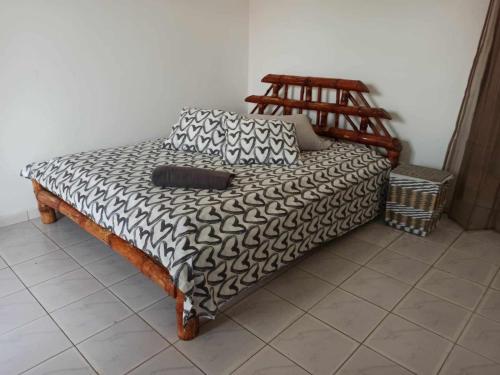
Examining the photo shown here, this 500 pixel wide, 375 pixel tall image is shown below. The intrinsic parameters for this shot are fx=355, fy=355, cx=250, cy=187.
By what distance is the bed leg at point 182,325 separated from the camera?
59.5 inches

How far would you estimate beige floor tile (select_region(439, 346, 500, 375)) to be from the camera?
1425 millimetres

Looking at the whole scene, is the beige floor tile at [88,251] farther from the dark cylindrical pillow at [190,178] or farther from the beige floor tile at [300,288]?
the beige floor tile at [300,288]

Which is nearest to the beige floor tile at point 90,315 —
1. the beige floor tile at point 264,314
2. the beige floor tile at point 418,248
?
the beige floor tile at point 264,314

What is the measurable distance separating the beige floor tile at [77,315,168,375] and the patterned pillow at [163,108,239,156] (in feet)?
4.31

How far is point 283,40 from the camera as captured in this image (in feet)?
11.0

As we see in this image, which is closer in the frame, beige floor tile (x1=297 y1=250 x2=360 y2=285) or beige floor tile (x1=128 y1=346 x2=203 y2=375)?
beige floor tile (x1=128 y1=346 x2=203 y2=375)

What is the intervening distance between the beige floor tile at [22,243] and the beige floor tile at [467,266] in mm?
2440

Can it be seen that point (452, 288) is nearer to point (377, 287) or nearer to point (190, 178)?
point (377, 287)

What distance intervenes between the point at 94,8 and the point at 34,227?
5.27 ft

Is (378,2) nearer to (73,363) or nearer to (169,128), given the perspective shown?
(169,128)

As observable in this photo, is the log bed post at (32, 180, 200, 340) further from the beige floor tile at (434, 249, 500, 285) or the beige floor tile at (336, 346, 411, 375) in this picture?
the beige floor tile at (434, 249, 500, 285)

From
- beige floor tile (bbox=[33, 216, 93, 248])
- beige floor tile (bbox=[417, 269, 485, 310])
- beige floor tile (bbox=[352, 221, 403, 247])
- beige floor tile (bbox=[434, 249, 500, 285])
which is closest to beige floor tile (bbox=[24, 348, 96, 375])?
beige floor tile (bbox=[33, 216, 93, 248])

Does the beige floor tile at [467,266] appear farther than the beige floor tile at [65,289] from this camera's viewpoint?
Yes

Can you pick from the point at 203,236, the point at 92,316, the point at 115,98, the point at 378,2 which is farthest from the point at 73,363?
the point at 378,2
